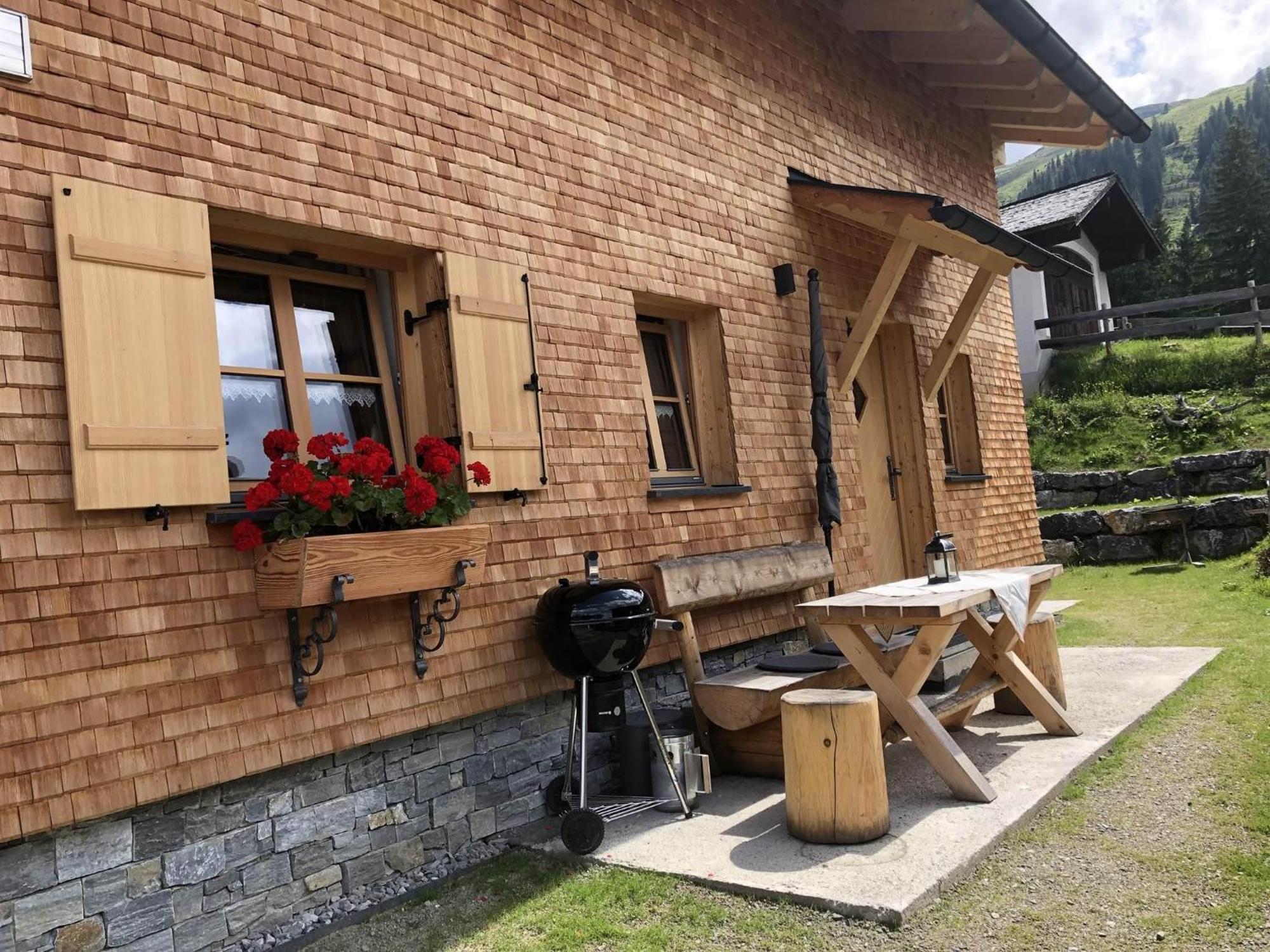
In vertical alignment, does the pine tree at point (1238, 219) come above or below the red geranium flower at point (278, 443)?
above

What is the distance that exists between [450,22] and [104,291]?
7.39 ft

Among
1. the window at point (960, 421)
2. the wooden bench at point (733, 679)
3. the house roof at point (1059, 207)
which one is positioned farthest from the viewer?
the house roof at point (1059, 207)

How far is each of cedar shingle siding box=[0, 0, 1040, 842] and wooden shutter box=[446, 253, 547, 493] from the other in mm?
142


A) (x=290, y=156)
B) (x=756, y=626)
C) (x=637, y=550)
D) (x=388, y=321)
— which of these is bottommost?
(x=756, y=626)

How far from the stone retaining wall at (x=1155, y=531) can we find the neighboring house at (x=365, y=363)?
20.6ft

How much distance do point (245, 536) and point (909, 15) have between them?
6.50 meters

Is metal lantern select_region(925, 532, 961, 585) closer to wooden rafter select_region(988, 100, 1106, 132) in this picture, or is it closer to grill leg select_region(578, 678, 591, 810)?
grill leg select_region(578, 678, 591, 810)

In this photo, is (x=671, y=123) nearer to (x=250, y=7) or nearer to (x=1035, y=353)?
(x=250, y=7)

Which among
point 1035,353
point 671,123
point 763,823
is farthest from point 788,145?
point 1035,353

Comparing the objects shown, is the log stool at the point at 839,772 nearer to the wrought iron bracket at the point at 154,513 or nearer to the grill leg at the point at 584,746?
the grill leg at the point at 584,746

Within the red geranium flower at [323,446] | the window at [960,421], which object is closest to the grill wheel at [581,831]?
the red geranium flower at [323,446]

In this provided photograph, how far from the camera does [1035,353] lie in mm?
18812

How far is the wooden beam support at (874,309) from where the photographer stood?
632 centimetres

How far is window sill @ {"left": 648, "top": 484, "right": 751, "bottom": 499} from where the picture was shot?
5324 mm
